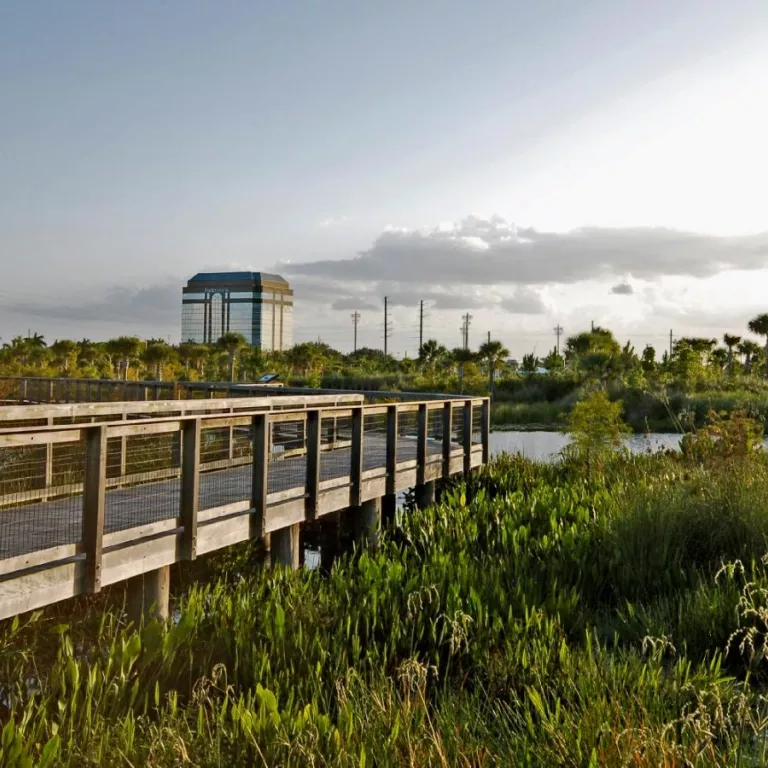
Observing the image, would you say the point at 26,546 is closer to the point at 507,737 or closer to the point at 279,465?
the point at 507,737

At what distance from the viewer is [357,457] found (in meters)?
9.75

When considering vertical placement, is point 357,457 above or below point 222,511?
above

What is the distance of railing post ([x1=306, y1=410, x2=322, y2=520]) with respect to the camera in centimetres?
859

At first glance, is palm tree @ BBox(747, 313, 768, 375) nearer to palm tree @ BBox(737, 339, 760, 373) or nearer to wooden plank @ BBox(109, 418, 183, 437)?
palm tree @ BBox(737, 339, 760, 373)

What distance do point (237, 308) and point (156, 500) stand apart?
15031cm

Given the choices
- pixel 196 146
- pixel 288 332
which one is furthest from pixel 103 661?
pixel 288 332

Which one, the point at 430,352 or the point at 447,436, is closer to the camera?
the point at 447,436

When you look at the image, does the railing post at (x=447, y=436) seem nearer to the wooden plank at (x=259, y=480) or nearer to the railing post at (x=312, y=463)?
the railing post at (x=312, y=463)

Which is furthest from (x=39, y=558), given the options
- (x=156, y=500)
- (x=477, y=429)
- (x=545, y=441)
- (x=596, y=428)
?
(x=545, y=441)

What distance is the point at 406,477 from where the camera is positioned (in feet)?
37.2

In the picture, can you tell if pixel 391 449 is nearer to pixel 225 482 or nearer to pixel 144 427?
pixel 225 482

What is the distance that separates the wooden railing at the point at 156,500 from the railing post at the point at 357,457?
0.04 ft

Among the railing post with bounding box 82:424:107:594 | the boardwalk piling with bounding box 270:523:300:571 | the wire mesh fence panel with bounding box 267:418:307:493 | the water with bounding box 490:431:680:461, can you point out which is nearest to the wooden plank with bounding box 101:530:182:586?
the railing post with bounding box 82:424:107:594

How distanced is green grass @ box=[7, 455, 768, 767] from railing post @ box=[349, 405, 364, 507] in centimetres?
75
